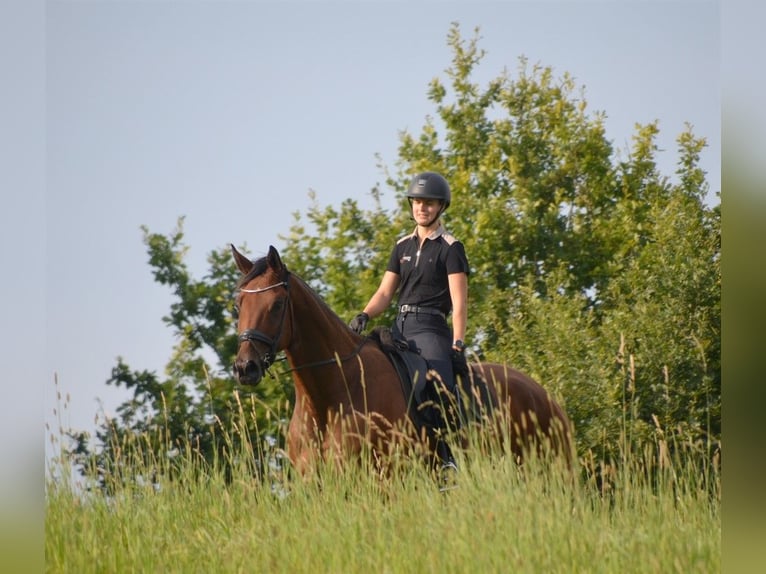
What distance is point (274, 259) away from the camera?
25.4ft

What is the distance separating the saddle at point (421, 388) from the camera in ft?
26.6

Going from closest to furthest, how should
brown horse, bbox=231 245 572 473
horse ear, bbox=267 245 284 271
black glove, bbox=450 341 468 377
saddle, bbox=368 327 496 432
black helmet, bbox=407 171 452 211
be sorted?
brown horse, bbox=231 245 572 473 < horse ear, bbox=267 245 284 271 < saddle, bbox=368 327 496 432 < black glove, bbox=450 341 468 377 < black helmet, bbox=407 171 452 211

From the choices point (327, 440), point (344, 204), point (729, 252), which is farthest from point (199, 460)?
point (344, 204)

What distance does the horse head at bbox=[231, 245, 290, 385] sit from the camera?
24.0 feet

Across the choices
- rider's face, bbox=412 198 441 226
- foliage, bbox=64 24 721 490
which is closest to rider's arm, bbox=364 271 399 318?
rider's face, bbox=412 198 441 226

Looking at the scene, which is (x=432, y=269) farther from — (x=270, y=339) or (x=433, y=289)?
(x=270, y=339)

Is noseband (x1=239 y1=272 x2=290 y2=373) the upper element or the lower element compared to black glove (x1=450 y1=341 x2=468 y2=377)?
upper

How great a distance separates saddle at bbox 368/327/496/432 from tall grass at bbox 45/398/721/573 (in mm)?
810

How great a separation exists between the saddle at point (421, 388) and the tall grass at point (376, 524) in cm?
81

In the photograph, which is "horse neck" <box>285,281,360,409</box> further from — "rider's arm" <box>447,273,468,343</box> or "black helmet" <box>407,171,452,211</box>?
"black helmet" <box>407,171,452,211</box>

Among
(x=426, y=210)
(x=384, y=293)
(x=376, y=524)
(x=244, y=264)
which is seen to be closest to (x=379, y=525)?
(x=376, y=524)

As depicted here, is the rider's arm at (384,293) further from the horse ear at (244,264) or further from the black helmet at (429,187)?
the horse ear at (244,264)

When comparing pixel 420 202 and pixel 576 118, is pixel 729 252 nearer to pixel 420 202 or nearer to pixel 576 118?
pixel 420 202

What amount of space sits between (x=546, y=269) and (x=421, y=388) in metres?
13.0
